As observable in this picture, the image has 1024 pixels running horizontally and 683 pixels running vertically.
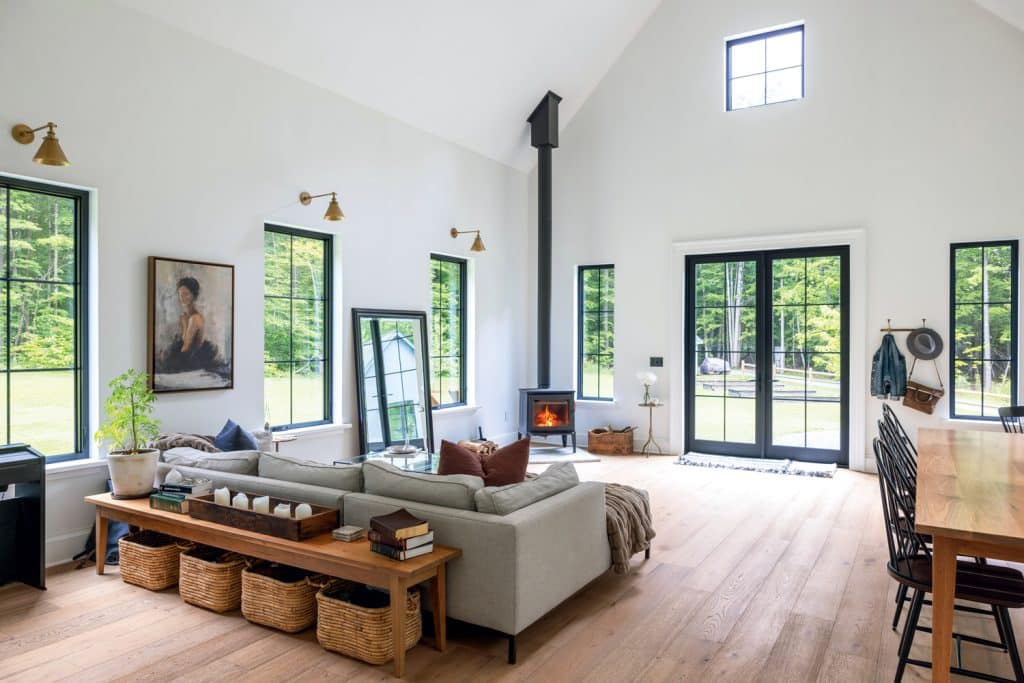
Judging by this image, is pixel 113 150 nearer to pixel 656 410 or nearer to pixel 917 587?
pixel 917 587

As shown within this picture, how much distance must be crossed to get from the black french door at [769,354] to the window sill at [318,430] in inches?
160

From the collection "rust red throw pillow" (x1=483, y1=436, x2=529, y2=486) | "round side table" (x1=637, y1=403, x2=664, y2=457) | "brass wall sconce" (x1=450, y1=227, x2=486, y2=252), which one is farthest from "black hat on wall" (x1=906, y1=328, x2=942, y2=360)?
"rust red throw pillow" (x1=483, y1=436, x2=529, y2=486)

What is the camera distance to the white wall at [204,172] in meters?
4.31

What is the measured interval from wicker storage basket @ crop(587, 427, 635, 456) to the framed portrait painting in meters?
4.46

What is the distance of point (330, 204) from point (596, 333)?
4071 millimetres

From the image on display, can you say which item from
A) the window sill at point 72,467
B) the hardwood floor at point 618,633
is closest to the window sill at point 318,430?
the window sill at point 72,467

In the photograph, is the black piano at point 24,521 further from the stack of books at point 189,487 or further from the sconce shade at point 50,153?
the sconce shade at point 50,153

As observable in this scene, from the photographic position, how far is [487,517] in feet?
10.2

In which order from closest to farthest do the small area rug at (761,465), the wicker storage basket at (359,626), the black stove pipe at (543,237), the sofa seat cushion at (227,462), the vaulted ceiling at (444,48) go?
the wicker storage basket at (359,626) → the sofa seat cushion at (227,462) → the vaulted ceiling at (444,48) → the small area rug at (761,465) → the black stove pipe at (543,237)

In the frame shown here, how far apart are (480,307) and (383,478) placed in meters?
4.78

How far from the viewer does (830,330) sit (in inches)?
289

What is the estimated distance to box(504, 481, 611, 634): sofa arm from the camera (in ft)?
9.99

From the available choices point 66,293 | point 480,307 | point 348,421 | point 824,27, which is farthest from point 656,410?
point 66,293

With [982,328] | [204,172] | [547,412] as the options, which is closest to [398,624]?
[204,172]
